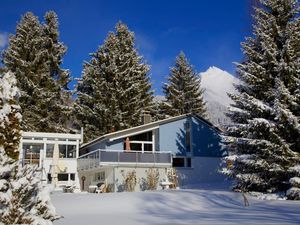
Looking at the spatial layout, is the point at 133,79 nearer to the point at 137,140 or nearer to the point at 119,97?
the point at 119,97

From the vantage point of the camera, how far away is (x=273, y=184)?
17.7 m

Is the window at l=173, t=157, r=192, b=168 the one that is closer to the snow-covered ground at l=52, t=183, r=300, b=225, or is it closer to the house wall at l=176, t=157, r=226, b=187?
the house wall at l=176, t=157, r=226, b=187

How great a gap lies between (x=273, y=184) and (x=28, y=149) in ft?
71.5

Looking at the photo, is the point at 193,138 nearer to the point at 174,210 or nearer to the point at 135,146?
the point at 135,146

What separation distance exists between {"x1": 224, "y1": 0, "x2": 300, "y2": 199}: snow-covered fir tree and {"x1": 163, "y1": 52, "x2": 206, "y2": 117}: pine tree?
2367cm

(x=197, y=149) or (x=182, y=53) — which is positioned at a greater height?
(x=182, y=53)

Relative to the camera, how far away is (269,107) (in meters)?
17.7

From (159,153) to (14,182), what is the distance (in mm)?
20120

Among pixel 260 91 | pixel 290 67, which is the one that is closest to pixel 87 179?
pixel 260 91

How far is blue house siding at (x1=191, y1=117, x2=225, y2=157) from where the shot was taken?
30.2m

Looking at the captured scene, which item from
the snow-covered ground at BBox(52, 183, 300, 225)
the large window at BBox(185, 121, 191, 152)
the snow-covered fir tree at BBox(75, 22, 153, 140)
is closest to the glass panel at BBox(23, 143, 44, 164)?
the snow-covered fir tree at BBox(75, 22, 153, 140)

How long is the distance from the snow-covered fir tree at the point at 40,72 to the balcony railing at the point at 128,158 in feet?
39.2

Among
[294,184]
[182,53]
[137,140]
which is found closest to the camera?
[294,184]

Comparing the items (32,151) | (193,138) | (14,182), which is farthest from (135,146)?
(14,182)
